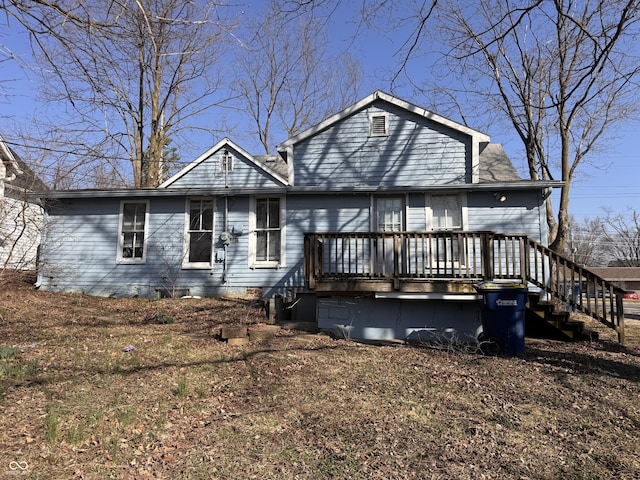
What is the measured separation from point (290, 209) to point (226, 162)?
234cm

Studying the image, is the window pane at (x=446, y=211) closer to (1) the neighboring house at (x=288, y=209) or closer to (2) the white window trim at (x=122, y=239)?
(1) the neighboring house at (x=288, y=209)

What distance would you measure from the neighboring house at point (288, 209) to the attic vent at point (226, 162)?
3cm

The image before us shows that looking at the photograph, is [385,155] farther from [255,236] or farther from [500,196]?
[255,236]

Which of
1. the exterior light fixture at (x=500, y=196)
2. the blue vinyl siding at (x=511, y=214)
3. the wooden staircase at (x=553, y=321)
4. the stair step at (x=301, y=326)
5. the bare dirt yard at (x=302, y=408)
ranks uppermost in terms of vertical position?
the exterior light fixture at (x=500, y=196)

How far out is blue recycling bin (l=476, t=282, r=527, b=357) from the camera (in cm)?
680

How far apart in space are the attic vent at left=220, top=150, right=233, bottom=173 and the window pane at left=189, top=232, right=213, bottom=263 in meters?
1.88

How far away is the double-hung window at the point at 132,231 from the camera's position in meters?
11.9

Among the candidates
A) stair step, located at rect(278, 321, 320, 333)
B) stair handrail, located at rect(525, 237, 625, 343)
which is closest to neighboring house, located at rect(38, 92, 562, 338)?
stair step, located at rect(278, 321, 320, 333)

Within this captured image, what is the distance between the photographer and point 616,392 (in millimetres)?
5105

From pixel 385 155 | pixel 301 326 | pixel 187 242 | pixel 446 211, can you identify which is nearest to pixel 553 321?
pixel 446 211

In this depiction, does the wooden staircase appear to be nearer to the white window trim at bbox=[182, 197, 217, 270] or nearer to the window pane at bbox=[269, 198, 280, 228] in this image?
the window pane at bbox=[269, 198, 280, 228]

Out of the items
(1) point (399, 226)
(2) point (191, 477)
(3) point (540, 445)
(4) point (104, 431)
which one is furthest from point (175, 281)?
(3) point (540, 445)

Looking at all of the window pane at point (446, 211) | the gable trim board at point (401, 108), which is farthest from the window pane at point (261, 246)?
the window pane at point (446, 211)

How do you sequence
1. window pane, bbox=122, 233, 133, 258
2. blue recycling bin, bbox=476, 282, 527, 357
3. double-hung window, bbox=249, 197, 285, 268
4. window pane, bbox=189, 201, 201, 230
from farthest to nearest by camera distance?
window pane, bbox=122, 233, 133, 258
window pane, bbox=189, 201, 201, 230
double-hung window, bbox=249, 197, 285, 268
blue recycling bin, bbox=476, 282, 527, 357
